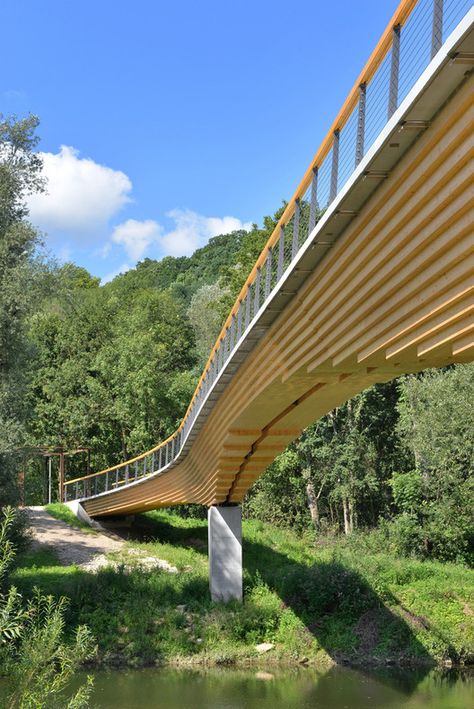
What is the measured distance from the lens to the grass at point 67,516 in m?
27.9

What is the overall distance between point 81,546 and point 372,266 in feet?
64.8

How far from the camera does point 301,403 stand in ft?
45.3

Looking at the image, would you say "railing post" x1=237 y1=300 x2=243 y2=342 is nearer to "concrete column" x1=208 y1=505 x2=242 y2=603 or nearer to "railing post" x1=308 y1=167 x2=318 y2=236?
"railing post" x1=308 y1=167 x2=318 y2=236

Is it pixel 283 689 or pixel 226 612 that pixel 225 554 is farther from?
pixel 283 689

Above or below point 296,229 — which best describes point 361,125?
above

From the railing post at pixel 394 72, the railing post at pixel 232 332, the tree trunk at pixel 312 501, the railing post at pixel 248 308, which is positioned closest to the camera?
the railing post at pixel 394 72

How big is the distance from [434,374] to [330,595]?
10422 millimetres

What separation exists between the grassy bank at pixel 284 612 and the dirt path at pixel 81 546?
41.6 inches

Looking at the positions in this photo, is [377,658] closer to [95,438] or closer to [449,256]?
[449,256]

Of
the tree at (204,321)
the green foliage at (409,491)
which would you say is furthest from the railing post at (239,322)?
the tree at (204,321)

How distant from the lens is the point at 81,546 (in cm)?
2512

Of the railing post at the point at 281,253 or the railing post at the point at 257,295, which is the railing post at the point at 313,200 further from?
the railing post at the point at 257,295

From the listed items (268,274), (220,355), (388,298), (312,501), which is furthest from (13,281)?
(312,501)

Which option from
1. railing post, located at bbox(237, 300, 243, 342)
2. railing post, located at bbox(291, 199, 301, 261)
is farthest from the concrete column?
railing post, located at bbox(291, 199, 301, 261)
